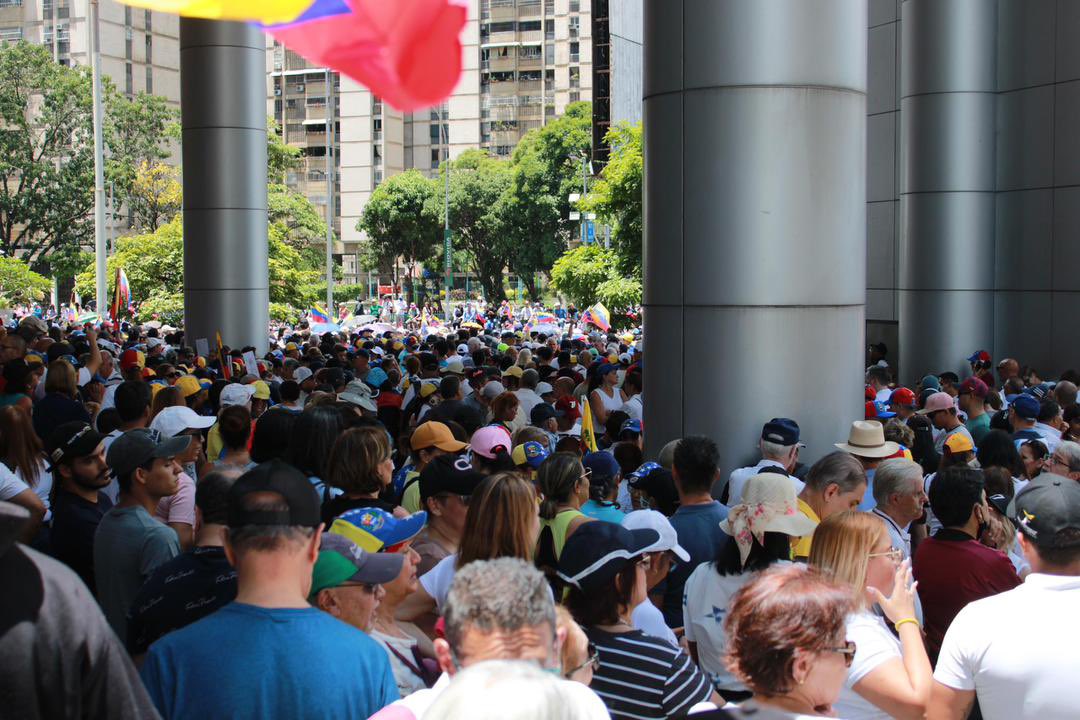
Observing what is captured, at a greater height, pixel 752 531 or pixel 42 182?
pixel 42 182

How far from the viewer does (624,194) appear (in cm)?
3319

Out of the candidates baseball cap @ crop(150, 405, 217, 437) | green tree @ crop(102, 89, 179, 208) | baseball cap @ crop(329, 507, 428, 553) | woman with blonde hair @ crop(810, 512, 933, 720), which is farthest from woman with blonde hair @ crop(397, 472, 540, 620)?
green tree @ crop(102, 89, 179, 208)

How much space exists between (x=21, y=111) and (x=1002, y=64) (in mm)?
59049

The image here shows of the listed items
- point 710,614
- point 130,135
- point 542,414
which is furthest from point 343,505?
point 130,135

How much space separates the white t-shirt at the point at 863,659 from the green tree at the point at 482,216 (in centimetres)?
7574

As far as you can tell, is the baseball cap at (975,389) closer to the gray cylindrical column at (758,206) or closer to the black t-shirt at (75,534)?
the gray cylindrical column at (758,206)

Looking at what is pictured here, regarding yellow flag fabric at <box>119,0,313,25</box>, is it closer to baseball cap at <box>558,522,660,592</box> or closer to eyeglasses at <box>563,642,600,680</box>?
eyeglasses at <box>563,642,600,680</box>

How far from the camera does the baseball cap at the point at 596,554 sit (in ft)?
13.4

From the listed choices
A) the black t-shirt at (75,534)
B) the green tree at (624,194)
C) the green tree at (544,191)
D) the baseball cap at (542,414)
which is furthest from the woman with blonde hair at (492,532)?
Answer: the green tree at (544,191)

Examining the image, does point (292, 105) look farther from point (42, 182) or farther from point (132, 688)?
point (132, 688)

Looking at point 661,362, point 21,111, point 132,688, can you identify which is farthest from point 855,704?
point 21,111

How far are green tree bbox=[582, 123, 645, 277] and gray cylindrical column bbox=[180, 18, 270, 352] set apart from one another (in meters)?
12.4

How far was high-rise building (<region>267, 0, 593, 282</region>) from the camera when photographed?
108 metres

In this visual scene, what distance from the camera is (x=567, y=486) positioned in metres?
5.70
